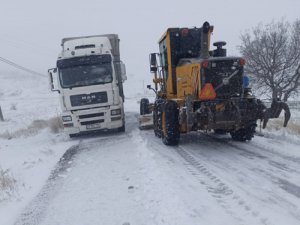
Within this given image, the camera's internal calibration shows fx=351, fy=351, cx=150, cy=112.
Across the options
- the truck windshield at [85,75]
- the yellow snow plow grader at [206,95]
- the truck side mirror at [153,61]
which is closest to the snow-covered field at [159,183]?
the yellow snow plow grader at [206,95]

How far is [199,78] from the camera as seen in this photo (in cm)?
887

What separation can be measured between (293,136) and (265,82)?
59.8ft

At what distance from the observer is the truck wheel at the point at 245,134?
9719 millimetres

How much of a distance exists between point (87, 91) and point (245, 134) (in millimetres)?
5987

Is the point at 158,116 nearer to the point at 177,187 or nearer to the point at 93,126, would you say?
the point at 93,126

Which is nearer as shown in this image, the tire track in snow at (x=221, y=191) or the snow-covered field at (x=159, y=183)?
the tire track in snow at (x=221, y=191)

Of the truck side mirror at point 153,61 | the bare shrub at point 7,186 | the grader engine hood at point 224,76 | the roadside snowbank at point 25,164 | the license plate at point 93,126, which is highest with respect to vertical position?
the truck side mirror at point 153,61

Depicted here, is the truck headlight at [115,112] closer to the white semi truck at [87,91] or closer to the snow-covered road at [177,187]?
the white semi truck at [87,91]

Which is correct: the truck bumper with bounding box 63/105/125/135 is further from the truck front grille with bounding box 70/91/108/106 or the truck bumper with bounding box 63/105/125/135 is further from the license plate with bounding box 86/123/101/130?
the truck front grille with bounding box 70/91/108/106

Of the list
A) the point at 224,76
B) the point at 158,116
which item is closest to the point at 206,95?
the point at 224,76

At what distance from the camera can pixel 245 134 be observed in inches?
388

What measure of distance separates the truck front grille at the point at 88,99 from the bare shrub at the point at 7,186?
5.52 m

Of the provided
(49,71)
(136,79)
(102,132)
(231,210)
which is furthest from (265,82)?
(136,79)

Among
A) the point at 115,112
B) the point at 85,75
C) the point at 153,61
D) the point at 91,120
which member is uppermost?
the point at 153,61
